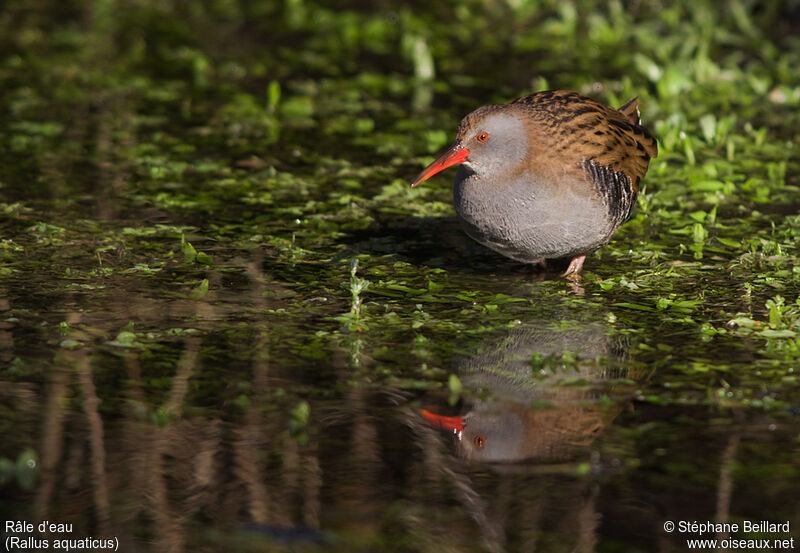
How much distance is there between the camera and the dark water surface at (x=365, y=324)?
4.72 m

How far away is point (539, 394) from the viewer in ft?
18.6

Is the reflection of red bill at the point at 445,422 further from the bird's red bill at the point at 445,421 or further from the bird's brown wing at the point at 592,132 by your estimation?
the bird's brown wing at the point at 592,132

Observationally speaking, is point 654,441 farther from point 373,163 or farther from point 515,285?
point 373,163

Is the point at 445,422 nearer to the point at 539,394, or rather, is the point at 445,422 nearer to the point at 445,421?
the point at 445,421

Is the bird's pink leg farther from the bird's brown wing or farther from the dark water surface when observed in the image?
the bird's brown wing

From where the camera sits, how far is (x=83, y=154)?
953 centimetres

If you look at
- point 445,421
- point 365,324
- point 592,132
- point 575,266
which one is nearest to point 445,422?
Answer: point 445,421

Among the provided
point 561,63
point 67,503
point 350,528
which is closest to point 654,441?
point 350,528

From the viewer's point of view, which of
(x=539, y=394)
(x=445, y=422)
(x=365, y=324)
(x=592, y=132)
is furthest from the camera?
(x=592, y=132)

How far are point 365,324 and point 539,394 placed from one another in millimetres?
1204

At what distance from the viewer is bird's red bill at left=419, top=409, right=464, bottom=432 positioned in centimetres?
535

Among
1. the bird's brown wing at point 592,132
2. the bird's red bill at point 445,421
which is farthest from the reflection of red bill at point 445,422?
the bird's brown wing at point 592,132

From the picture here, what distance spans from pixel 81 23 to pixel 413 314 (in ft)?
27.5

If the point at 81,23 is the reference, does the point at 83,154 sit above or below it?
below
